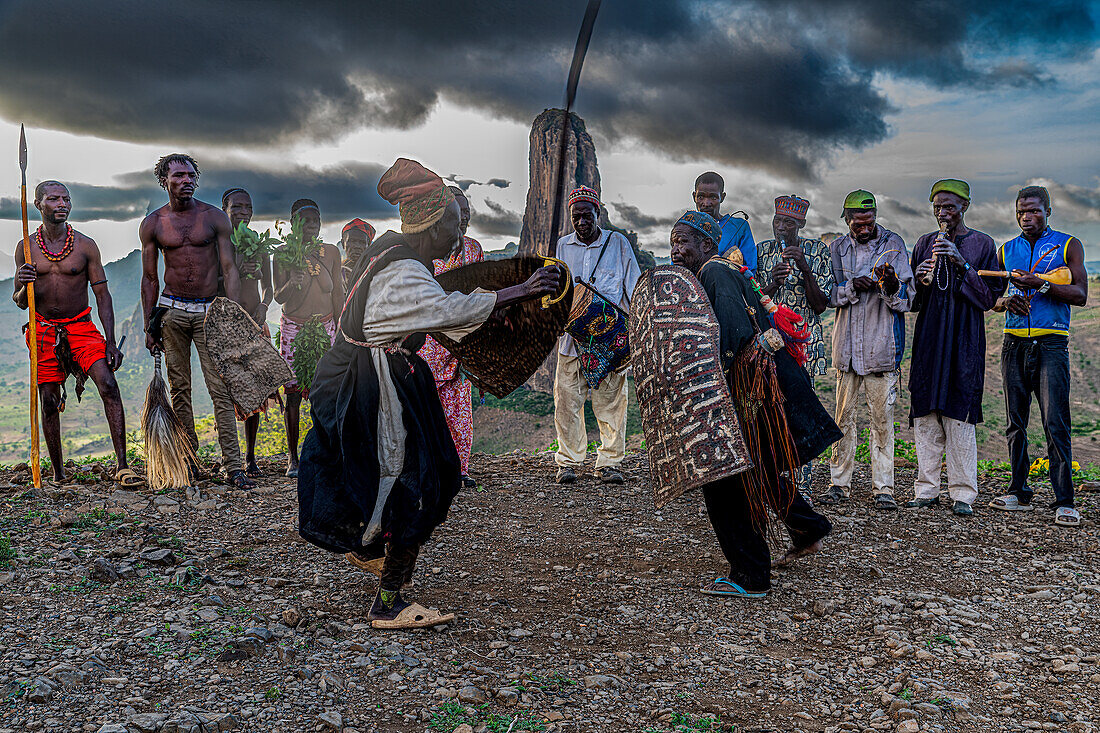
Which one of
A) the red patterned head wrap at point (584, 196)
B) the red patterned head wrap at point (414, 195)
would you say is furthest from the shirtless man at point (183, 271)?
the red patterned head wrap at point (414, 195)

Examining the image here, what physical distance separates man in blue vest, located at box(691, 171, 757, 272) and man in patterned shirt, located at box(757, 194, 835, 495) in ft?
0.69

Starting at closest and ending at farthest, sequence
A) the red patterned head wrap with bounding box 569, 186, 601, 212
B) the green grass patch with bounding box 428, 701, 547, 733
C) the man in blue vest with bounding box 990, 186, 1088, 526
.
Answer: the green grass patch with bounding box 428, 701, 547, 733 < the man in blue vest with bounding box 990, 186, 1088, 526 < the red patterned head wrap with bounding box 569, 186, 601, 212

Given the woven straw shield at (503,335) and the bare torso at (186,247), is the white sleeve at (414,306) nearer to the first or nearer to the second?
the woven straw shield at (503,335)

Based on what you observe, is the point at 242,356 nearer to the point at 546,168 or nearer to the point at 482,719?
the point at 482,719

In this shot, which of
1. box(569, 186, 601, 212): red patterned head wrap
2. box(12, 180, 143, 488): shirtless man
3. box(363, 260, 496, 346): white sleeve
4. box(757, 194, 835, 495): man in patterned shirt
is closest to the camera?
box(363, 260, 496, 346): white sleeve

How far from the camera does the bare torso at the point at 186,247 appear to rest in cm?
609

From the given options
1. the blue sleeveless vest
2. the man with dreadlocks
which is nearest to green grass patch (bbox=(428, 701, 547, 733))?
the man with dreadlocks

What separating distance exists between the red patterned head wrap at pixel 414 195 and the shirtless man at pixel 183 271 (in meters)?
3.33

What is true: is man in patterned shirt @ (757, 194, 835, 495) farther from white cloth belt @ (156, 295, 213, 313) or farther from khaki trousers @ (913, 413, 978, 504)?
white cloth belt @ (156, 295, 213, 313)

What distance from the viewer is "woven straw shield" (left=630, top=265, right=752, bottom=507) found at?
12.6 feet

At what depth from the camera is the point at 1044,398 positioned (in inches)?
231

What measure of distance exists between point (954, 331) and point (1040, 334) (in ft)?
1.96

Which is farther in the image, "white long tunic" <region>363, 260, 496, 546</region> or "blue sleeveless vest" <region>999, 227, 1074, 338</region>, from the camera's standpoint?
"blue sleeveless vest" <region>999, 227, 1074, 338</region>

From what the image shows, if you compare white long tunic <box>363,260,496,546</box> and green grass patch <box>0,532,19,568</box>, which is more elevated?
white long tunic <box>363,260,496,546</box>
